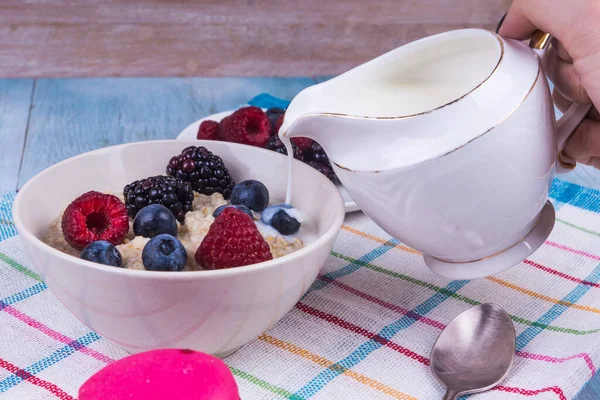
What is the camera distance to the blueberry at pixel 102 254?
69 centimetres

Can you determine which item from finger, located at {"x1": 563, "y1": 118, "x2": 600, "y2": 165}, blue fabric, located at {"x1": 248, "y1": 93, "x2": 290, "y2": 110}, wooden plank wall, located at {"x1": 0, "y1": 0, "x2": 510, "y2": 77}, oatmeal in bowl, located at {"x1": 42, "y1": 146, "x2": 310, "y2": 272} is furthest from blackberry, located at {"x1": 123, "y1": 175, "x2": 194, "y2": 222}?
wooden plank wall, located at {"x1": 0, "y1": 0, "x2": 510, "y2": 77}

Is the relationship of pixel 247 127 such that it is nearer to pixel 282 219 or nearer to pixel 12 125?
pixel 282 219

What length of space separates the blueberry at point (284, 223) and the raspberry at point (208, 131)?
438mm

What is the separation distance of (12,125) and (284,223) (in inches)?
37.4

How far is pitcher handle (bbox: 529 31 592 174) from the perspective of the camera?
0.76 m

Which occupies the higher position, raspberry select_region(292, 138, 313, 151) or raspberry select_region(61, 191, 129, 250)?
raspberry select_region(61, 191, 129, 250)

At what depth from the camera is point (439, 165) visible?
2.15 feet

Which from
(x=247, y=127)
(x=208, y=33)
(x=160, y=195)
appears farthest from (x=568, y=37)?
(x=208, y=33)

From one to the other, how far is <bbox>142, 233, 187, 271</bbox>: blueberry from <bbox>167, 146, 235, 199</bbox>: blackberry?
18 centimetres

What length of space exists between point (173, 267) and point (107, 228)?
0.42 feet

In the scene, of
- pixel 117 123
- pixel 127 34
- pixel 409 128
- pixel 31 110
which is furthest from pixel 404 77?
pixel 127 34

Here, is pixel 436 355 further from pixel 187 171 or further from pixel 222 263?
pixel 187 171

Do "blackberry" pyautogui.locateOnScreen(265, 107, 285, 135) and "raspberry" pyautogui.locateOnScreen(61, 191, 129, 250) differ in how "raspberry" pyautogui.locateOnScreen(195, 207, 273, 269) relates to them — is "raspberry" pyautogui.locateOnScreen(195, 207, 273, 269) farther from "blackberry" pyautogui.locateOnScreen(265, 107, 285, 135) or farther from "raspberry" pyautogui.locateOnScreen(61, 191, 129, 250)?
"blackberry" pyautogui.locateOnScreen(265, 107, 285, 135)

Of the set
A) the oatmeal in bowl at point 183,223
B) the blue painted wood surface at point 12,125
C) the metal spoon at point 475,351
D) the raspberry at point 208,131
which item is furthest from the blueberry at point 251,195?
the blue painted wood surface at point 12,125
